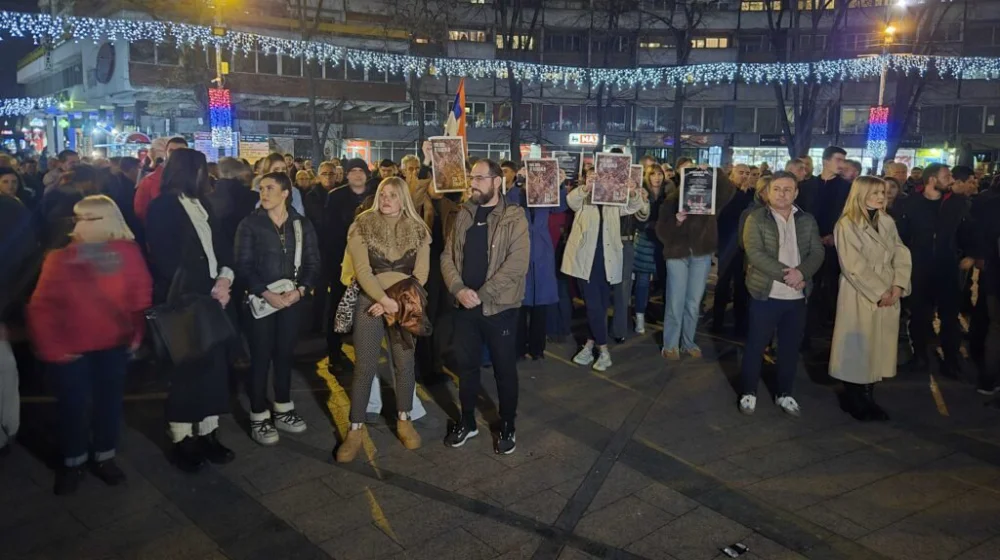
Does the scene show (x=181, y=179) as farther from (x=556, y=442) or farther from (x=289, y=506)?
(x=556, y=442)

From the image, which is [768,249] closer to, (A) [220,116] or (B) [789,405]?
(B) [789,405]

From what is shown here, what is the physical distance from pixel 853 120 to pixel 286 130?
116 feet

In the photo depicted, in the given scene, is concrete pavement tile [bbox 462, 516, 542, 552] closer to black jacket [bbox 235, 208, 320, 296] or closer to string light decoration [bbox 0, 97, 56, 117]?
black jacket [bbox 235, 208, 320, 296]

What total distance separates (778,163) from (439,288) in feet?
152

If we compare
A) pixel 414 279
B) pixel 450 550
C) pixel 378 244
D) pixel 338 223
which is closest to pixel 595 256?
pixel 338 223

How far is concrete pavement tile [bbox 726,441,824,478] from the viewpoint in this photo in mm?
5372

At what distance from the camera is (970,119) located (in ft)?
152

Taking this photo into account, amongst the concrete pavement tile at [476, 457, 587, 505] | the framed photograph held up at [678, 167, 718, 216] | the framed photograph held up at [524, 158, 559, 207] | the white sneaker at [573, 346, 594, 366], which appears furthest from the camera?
the white sneaker at [573, 346, 594, 366]

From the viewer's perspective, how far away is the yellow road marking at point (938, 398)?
6.70m

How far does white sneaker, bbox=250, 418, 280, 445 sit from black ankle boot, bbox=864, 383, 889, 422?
493 cm

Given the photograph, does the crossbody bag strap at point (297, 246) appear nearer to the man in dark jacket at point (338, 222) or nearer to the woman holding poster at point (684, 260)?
the man in dark jacket at point (338, 222)

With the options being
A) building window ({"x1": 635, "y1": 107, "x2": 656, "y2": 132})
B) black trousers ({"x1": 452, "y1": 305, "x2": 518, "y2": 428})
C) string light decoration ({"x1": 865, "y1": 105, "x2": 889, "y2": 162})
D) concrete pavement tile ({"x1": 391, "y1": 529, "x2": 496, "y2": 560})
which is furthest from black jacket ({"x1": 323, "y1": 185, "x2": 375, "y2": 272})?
building window ({"x1": 635, "y1": 107, "x2": 656, "y2": 132})

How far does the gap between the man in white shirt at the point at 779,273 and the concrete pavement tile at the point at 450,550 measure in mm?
3287

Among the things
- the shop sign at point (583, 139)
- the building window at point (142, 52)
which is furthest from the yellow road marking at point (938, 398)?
the building window at point (142, 52)
